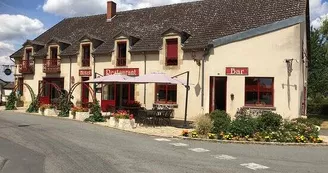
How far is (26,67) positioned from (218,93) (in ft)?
54.8

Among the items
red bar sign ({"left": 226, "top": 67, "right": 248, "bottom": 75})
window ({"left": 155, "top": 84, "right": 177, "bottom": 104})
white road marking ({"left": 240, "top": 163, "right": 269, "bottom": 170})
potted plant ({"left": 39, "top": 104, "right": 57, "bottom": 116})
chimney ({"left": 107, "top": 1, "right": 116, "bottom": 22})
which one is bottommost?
white road marking ({"left": 240, "top": 163, "right": 269, "bottom": 170})

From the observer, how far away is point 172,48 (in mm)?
24266

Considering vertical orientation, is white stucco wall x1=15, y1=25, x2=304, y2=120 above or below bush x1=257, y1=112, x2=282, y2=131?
above

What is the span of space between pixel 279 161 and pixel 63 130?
351 inches

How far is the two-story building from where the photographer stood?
70.2ft

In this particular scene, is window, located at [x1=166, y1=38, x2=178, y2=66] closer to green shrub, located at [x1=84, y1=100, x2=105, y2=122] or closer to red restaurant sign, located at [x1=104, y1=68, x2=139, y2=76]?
red restaurant sign, located at [x1=104, y1=68, x2=139, y2=76]

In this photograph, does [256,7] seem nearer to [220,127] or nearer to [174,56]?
[174,56]

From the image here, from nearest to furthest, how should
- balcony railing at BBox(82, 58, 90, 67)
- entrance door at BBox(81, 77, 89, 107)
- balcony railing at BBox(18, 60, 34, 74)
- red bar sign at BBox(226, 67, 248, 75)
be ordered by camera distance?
red bar sign at BBox(226, 67, 248, 75), balcony railing at BBox(82, 58, 90, 67), entrance door at BBox(81, 77, 89, 107), balcony railing at BBox(18, 60, 34, 74)

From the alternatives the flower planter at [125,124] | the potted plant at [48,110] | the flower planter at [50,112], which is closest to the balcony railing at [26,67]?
the potted plant at [48,110]

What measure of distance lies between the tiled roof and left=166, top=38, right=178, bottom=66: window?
27.0 inches

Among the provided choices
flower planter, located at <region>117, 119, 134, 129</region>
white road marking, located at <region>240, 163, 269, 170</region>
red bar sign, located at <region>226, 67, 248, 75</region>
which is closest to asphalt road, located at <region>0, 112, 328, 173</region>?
white road marking, located at <region>240, 163, 269, 170</region>

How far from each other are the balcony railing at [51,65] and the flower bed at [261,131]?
17599 mm

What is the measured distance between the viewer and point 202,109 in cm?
2261

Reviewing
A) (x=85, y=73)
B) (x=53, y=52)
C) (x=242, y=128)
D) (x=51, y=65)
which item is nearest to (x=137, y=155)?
(x=242, y=128)
